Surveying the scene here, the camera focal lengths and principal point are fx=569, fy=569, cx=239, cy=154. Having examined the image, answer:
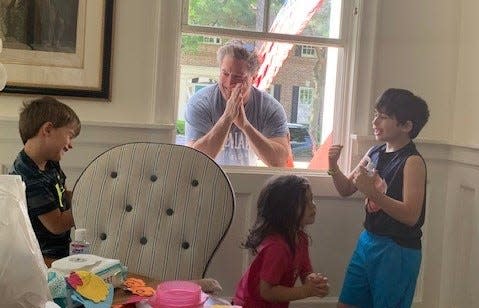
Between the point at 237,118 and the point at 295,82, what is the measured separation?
13.3 inches

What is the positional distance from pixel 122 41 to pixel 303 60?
2.82ft

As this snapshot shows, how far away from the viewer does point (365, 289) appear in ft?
7.27

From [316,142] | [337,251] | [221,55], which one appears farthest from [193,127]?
[337,251]

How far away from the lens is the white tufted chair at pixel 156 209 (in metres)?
1.92

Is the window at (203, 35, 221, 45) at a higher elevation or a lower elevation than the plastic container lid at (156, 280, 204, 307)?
higher

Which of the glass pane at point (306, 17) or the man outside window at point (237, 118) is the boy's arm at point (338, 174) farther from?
the glass pane at point (306, 17)

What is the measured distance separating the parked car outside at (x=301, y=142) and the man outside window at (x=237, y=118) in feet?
0.15

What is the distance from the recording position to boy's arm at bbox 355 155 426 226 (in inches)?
83.7


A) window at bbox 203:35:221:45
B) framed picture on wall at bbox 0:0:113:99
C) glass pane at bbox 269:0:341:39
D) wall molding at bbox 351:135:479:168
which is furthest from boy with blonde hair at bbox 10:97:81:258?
wall molding at bbox 351:135:479:168

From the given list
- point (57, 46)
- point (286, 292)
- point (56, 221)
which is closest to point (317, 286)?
point (286, 292)

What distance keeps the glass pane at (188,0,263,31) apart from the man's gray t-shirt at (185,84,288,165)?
0.96 ft

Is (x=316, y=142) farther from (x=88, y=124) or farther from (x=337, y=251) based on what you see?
(x=88, y=124)

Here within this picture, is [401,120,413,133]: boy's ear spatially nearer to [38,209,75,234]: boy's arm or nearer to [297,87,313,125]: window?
[297,87,313,125]: window

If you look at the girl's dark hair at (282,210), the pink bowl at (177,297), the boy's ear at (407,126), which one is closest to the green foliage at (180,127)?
the girl's dark hair at (282,210)
